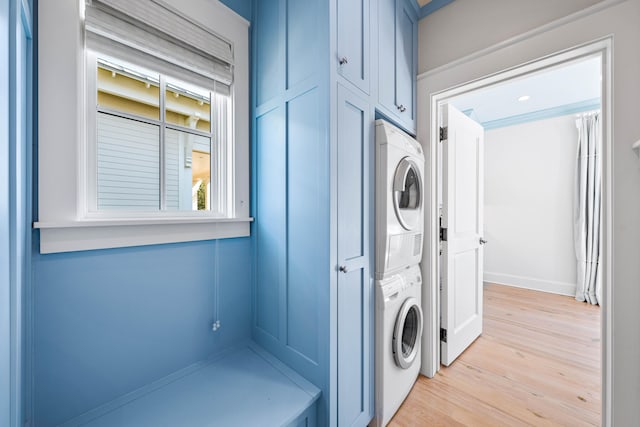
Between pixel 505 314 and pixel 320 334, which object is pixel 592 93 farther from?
pixel 320 334

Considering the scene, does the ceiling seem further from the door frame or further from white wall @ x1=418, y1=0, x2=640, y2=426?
white wall @ x1=418, y1=0, x2=640, y2=426

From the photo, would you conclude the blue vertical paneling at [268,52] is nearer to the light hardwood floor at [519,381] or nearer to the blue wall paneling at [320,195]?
the blue wall paneling at [320,195]

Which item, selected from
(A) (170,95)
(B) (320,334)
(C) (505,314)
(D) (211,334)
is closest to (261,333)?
(D) (211,334)

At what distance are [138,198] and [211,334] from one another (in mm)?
862

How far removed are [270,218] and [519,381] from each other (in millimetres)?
2158

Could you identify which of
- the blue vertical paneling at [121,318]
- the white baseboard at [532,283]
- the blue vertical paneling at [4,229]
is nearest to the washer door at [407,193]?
the blue vertical paneling at [121,318]

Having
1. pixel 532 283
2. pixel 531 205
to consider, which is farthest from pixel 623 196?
pixel 532 283

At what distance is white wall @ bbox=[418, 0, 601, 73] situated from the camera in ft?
4.54

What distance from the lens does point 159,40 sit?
4.07 ft

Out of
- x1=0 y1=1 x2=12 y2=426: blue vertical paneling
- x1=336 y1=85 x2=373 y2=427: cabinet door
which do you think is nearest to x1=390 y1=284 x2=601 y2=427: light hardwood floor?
x1=336 y1=85 x2=373 y2=427: cabinet door

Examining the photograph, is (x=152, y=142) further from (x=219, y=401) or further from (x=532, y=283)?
(x=532, y=283)

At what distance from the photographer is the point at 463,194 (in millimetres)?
2100

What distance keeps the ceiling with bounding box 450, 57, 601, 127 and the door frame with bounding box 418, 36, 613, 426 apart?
1.01 metres

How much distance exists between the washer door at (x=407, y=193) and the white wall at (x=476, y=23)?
34.5 inches
